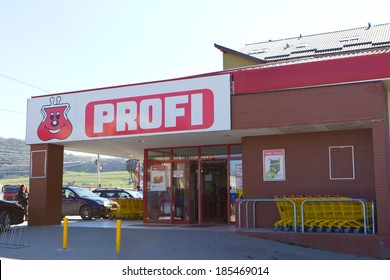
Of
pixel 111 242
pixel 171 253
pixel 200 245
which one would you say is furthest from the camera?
pixel 111 242

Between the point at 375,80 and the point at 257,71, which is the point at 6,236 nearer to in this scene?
the point at 257,71

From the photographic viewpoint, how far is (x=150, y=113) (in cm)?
1480

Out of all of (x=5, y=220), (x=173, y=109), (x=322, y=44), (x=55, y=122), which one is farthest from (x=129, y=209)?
(x=322, y=44)

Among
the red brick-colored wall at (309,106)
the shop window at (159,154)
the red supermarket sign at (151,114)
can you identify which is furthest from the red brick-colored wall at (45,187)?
the red brick-colored wall at (309,106)

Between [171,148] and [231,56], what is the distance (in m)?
11.5

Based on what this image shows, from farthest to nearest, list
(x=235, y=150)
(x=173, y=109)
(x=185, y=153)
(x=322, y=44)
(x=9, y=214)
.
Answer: (x=322, y=44) < (x=185, y=153) < (x=235, y=150) < (x=9, y=214) < (x=173, y=109)

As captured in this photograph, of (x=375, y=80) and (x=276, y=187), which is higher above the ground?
(x=375, y=80)

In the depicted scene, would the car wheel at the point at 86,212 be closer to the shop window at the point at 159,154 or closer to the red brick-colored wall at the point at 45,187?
the red brick-colored wall at the point at 45,187

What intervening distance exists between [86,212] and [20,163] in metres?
127

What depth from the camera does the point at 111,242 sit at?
39.9 feet

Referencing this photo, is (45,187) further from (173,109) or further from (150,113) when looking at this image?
(173,109)

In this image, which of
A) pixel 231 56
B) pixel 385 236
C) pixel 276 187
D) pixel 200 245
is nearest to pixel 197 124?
pixel 276 187

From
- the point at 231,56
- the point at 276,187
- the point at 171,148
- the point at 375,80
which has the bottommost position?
the point at 276,187

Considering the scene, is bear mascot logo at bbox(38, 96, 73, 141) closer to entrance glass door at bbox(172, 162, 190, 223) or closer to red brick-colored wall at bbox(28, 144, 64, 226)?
red brick-colored wall at bbox(28, 144, 64, 226)
